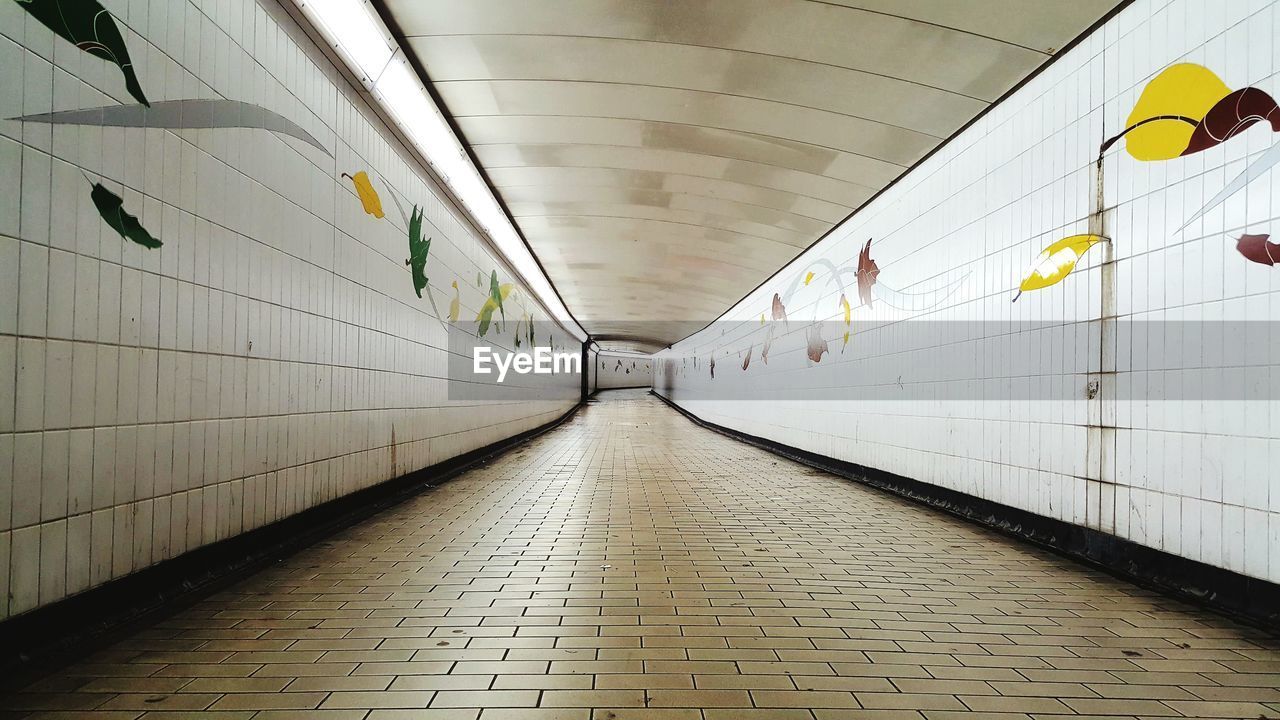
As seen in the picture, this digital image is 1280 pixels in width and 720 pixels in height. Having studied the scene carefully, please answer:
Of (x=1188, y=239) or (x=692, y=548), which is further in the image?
(x=692, y=548)

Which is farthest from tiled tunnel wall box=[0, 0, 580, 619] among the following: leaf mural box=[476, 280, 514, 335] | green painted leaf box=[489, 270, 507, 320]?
green painted leaf box=[489, 270, 507, 320]

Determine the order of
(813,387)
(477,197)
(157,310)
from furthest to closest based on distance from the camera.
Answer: (813,387), (477,197), (157,310)

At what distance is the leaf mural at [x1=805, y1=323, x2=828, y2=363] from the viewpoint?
8539mm

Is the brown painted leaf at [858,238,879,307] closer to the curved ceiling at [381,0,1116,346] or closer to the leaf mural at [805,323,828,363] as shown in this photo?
the curved ceiling at [381,0,1116,346]

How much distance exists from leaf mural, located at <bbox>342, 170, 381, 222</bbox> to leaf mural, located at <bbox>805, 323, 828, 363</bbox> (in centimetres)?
545

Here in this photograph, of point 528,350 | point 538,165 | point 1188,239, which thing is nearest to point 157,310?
point 538,165

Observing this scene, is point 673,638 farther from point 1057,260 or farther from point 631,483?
point 631,483

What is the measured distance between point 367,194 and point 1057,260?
4.90 m

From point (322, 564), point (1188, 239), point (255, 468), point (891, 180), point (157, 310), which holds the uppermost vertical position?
point (891, 180)

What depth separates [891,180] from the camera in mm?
6484

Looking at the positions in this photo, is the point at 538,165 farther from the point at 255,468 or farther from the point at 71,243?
the point at 71,243

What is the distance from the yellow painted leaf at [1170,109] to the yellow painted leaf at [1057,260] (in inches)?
20.9

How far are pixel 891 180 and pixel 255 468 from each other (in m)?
5.86

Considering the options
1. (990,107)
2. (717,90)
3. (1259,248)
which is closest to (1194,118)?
(1259,248)
